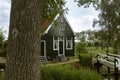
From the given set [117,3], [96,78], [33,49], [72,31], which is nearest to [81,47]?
[72,31]

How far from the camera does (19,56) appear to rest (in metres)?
3.78

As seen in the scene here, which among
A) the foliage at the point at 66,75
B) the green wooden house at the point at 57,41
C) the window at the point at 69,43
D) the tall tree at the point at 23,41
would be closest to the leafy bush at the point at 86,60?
the green wooden house at the point at 57,41

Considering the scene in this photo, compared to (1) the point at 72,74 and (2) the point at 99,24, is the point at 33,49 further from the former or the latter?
(2) the point at 99,24

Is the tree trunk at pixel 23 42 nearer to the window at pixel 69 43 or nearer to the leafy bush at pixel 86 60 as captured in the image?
the leafy bush at pixel 86 60

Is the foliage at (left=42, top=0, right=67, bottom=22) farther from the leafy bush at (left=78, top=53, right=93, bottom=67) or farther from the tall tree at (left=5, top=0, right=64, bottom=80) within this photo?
the leafy bush at (left=78, top=53, right=93, bottom=67)

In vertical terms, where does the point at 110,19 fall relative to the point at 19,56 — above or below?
above

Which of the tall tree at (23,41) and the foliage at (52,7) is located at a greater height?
the foliage at (52,7)

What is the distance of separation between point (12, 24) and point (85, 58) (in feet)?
63.8

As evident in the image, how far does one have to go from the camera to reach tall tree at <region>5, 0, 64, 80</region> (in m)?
3.79

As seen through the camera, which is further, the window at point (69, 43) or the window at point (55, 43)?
the window at point (69, 43)

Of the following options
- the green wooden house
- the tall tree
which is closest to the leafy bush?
the green wooden house

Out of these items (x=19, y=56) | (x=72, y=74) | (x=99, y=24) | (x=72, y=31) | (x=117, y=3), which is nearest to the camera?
(x=19, y=56)

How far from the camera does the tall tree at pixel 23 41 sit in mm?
3785

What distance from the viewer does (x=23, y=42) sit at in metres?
3.80
